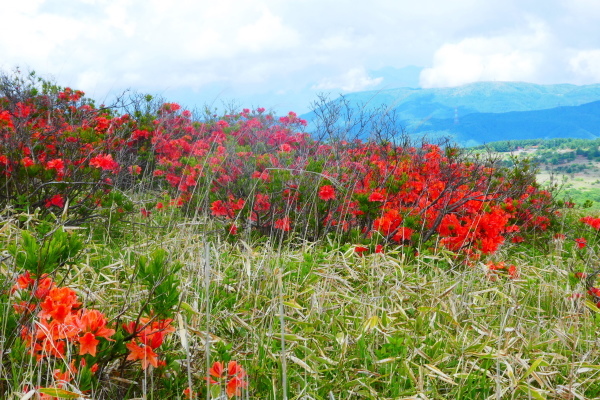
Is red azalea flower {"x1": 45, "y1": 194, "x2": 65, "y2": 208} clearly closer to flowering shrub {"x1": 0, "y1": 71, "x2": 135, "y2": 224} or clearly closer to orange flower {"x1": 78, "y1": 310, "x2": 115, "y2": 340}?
flowering shrub {"x1": 0, "y1": 71, "x2": 135, "y2": 224}

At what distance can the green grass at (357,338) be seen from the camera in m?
1.86

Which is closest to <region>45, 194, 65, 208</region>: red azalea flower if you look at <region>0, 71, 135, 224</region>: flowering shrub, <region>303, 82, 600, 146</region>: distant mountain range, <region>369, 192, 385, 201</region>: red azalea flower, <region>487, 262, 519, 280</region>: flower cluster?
<region>0, 71, 135, 224</region>: flowering shrub

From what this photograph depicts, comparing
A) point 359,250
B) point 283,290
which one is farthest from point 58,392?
point 359,250

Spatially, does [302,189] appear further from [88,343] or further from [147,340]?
[88,343]

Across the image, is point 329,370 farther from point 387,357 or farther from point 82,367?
point 82,367

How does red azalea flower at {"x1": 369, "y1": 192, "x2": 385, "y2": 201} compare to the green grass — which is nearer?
the green grass

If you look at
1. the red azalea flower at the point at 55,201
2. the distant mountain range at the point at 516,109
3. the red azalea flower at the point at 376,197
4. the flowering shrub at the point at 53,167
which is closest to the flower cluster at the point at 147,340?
the flowering shrub at the point at 53,167

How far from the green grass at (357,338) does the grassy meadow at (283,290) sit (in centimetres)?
1

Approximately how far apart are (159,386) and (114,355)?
311 millimetres

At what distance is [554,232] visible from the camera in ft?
18.7

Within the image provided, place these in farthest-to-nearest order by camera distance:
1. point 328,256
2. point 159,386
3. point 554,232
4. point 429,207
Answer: point 554,232 → point 429,207 → point 328,256 → point 159,386

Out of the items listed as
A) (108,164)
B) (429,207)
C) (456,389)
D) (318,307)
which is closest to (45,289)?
(318,307)

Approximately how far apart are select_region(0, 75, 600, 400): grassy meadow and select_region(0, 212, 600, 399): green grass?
13 millimetres

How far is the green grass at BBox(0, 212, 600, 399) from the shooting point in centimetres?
186
